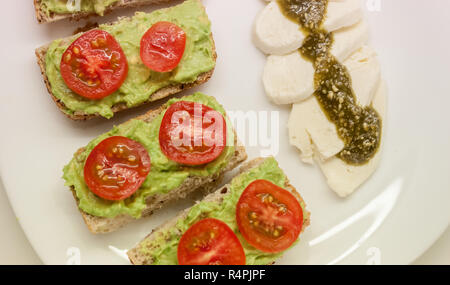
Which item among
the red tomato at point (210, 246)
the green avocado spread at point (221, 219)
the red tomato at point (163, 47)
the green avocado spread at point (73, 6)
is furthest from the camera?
the green avocado spread at point (73, 6)

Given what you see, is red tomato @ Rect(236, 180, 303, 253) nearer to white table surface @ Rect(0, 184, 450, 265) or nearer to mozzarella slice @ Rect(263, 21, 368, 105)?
mozzarella slice @ Rect(263, 21, 368, 105)

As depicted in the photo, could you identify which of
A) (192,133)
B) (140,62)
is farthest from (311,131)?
(140,62)

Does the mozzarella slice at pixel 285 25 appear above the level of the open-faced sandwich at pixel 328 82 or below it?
above

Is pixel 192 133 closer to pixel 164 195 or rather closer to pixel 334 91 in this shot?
pixel 164 195

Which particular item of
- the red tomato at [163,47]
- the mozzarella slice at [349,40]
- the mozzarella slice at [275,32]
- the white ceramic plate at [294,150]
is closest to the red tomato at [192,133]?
the red tomato at [163,47]

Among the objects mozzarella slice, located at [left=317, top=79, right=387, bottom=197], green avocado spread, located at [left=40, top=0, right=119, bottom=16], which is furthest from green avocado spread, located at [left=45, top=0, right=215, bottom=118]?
mozzarella slice, located at [left=317, top=79, right=387, bottom=197]

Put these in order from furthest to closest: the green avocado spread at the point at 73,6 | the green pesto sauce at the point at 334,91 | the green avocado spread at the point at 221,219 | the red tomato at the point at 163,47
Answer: the green pesto sauce at the point at 334,91 → the green avocado spread at the point at 73,6 → the red tomato at the point at 163,47 → the green avocado spread at the point at 221,219

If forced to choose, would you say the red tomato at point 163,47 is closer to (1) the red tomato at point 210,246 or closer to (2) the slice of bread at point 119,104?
(2) the slice of bread at point 119,104
